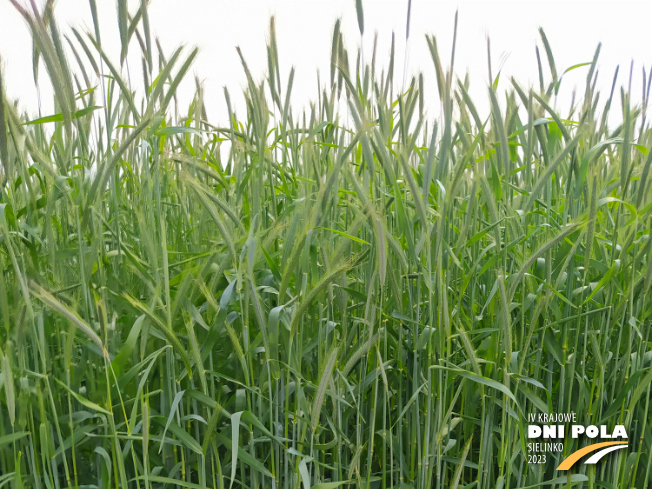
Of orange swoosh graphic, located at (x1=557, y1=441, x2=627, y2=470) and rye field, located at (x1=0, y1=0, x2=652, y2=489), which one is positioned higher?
rye field, located at (x1=0, y1=0, x2=652, y2=489)

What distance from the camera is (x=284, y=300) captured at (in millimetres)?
896

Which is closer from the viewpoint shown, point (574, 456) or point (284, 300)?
point (284, 300)

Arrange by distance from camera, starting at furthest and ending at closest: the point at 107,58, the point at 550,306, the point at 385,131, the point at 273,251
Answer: the point at 273,251 → the point at 550,306 → the point at 385,131 → the point at 107,58

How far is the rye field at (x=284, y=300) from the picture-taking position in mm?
809

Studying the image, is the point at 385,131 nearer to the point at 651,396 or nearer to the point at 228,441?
the point at 228,441

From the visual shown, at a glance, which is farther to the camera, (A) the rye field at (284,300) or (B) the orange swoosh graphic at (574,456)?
(B) the orange swoosh graphic at (574,456)

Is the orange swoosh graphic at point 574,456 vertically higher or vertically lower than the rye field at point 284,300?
→ lower

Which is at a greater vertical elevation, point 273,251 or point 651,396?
point 273,251

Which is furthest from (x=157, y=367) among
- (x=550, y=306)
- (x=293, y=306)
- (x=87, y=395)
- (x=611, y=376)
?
(x=611, y=376)

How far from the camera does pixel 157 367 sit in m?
0.97

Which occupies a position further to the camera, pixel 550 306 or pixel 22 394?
pixel 550 306

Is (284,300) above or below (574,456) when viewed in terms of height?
above

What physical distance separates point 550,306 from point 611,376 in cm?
21

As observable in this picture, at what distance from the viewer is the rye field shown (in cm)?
81
